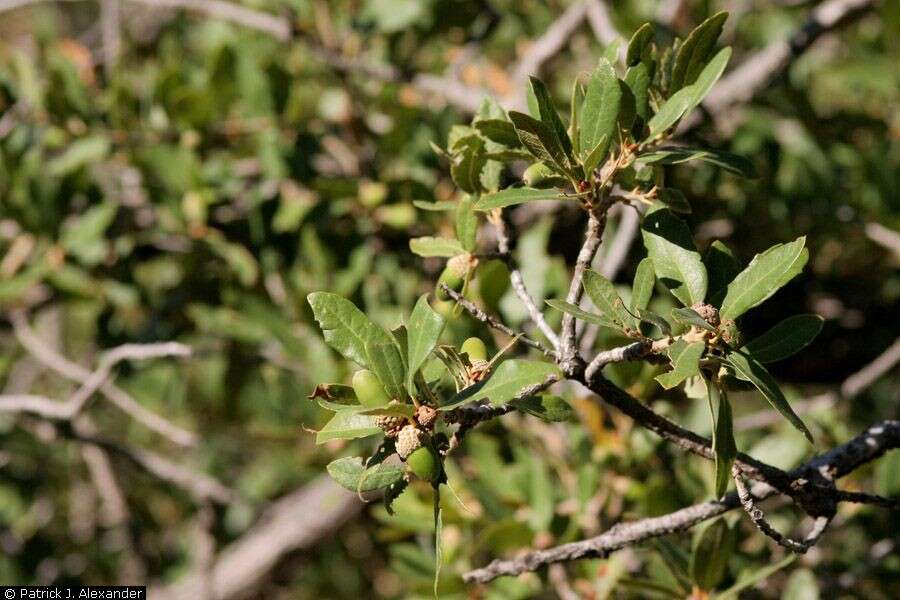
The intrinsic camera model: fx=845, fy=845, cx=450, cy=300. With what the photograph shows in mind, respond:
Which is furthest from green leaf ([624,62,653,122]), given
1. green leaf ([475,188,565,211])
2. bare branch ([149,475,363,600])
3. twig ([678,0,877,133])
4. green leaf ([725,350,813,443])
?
bare branch ([149,475,363,600])

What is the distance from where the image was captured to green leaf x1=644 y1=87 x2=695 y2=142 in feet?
2.29

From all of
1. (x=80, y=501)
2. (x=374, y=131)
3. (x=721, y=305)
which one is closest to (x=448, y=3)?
(x=374, y=131)

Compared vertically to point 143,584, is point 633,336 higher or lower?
lower

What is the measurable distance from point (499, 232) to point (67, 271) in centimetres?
103

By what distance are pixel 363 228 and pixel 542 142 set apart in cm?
86

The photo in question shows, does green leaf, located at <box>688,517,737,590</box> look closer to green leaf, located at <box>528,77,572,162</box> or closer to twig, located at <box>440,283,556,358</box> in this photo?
twig, located at <box>440,283,556,358</box>

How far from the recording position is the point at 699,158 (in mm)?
683

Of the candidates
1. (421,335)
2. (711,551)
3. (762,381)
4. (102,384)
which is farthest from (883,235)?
(102,384)

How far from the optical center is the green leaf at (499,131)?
28.6 inches

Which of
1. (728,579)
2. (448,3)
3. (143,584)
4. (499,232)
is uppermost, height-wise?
(448,3)

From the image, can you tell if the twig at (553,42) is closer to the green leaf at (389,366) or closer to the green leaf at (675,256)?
the green leaf at (675,256)

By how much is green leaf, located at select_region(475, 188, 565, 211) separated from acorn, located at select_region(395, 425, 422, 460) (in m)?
0.19

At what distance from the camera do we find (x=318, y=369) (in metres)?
1.39

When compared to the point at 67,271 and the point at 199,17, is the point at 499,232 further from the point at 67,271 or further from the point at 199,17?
the point at 199,17
